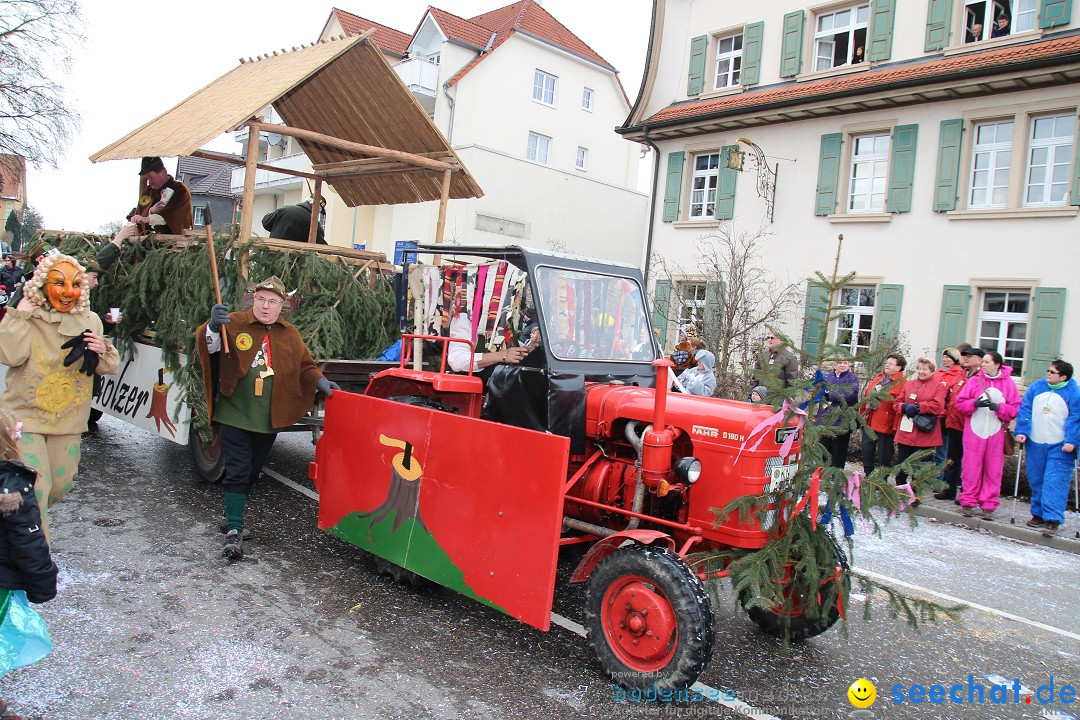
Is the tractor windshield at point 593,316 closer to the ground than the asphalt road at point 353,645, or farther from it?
farther from it

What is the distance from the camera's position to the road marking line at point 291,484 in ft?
22.4

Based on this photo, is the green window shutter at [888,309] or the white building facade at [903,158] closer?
the white building facade at [903,158]

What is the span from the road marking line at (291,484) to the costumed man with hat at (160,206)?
253 cm

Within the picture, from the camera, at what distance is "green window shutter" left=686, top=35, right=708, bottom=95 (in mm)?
17688

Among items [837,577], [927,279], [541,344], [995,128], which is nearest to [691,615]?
[837,577]

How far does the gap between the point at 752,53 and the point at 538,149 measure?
12.4 metres

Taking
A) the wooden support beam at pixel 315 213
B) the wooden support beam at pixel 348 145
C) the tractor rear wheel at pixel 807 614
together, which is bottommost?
the tractor rear wheel at pixel 807 614

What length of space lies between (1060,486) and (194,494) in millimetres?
8380

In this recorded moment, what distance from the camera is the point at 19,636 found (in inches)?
120

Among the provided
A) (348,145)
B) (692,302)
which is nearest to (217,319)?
(348,145)

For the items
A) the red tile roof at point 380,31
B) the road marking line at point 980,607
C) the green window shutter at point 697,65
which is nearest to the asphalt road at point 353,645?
the road marking line at point 980,607

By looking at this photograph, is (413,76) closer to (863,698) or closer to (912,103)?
(912,103)

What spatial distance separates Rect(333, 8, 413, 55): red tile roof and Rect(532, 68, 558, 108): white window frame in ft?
17.0

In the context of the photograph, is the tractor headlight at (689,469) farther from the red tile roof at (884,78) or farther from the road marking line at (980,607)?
the red tile roof at (884,78)
